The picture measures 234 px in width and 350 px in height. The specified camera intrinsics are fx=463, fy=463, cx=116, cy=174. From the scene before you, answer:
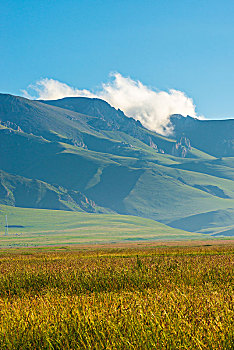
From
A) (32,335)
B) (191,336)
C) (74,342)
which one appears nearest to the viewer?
(191,336)

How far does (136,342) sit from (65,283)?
649 inches

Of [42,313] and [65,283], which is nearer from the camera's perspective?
[42,313]

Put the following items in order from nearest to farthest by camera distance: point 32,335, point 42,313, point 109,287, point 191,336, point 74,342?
point 191,336 → point 74,342 → point 32,335 → point 42,313 → point 109,287

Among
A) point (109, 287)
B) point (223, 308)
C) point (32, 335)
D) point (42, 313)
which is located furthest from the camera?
point (109, 287)

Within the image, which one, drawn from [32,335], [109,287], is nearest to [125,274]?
[109,287]

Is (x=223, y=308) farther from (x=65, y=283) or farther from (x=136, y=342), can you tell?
(x=65, y=283)

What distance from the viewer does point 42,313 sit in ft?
44.5

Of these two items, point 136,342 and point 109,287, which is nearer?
point 136,342

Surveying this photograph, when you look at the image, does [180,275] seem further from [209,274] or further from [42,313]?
[42,313]

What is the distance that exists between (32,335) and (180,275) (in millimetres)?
15070

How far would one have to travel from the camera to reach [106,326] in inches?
444

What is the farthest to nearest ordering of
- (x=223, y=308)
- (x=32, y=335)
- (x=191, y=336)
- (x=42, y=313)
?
(x=42, y=313)
(x=223, y=308)
(x=32, y=335)
(x=191, y=336)

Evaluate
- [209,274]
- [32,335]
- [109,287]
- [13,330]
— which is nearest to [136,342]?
[32,335]

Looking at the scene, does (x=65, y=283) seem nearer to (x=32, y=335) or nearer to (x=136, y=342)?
(x=32, y=335)
